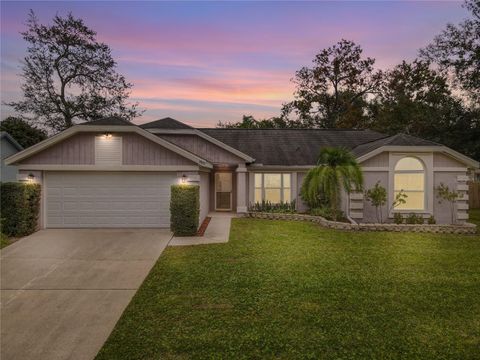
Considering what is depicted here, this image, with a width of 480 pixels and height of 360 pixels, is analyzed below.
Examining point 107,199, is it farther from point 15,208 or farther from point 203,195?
point 203,195

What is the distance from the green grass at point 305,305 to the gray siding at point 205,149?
7627mm

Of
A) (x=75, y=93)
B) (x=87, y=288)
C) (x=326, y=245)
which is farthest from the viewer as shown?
(x=75, y=93)

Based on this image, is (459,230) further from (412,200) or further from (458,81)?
(458,81)

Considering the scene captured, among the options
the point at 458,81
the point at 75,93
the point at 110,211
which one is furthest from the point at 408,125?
the point at 75,93

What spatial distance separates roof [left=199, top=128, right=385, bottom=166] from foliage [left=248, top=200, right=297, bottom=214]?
7.17 feet

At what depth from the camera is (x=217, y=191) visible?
18.5 m

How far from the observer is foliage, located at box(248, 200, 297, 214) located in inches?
629

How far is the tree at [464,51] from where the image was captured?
918 inches

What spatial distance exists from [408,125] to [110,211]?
29.8 meters

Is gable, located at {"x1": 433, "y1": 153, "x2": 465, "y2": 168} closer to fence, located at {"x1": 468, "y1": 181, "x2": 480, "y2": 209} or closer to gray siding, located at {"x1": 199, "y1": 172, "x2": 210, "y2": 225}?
fence, located at {"x1": 468, "y1": 181, "x2": 480, "y2": 209}

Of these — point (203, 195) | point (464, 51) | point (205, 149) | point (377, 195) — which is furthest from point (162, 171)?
point (464, 51)

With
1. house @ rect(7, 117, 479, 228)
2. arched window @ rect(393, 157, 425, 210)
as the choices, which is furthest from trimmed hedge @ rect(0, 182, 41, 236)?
arched window @ rect(393, 157, 425, 210)

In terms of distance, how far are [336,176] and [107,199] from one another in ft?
30.8

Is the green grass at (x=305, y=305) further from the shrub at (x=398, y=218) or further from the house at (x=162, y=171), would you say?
the house at (x=162, y=171)
